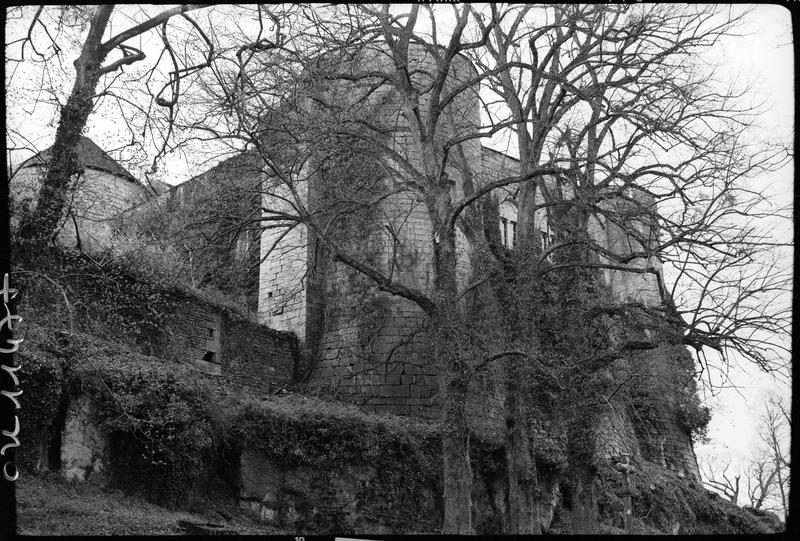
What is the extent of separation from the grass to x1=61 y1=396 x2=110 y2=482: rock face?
→ 0.16m

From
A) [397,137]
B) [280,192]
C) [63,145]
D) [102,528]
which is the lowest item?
[102,528]

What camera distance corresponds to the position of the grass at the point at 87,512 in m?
8.31

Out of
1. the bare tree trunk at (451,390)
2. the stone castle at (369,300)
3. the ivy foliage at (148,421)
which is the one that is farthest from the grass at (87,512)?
the stone castle at (369,300)

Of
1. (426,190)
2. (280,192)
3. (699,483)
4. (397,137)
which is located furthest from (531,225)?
(699,483)

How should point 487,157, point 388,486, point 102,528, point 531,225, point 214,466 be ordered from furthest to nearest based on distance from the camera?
1. point 487,157
2. point 531,225
3. point 388,486
4. point 214,466
5. point 102,528

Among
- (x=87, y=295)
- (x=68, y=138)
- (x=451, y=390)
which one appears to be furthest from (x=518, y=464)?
(x=68, y=138)

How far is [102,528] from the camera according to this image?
28.2 ft

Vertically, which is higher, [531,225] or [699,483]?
[531,225]

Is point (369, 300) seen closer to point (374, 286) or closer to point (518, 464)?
point (374, 286)

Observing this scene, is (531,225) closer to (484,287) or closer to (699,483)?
(484,287)

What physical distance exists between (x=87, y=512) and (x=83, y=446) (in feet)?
4.46

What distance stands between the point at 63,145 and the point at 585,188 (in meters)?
7.42

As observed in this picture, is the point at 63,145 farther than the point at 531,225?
No

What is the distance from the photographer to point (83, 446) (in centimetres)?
1023
